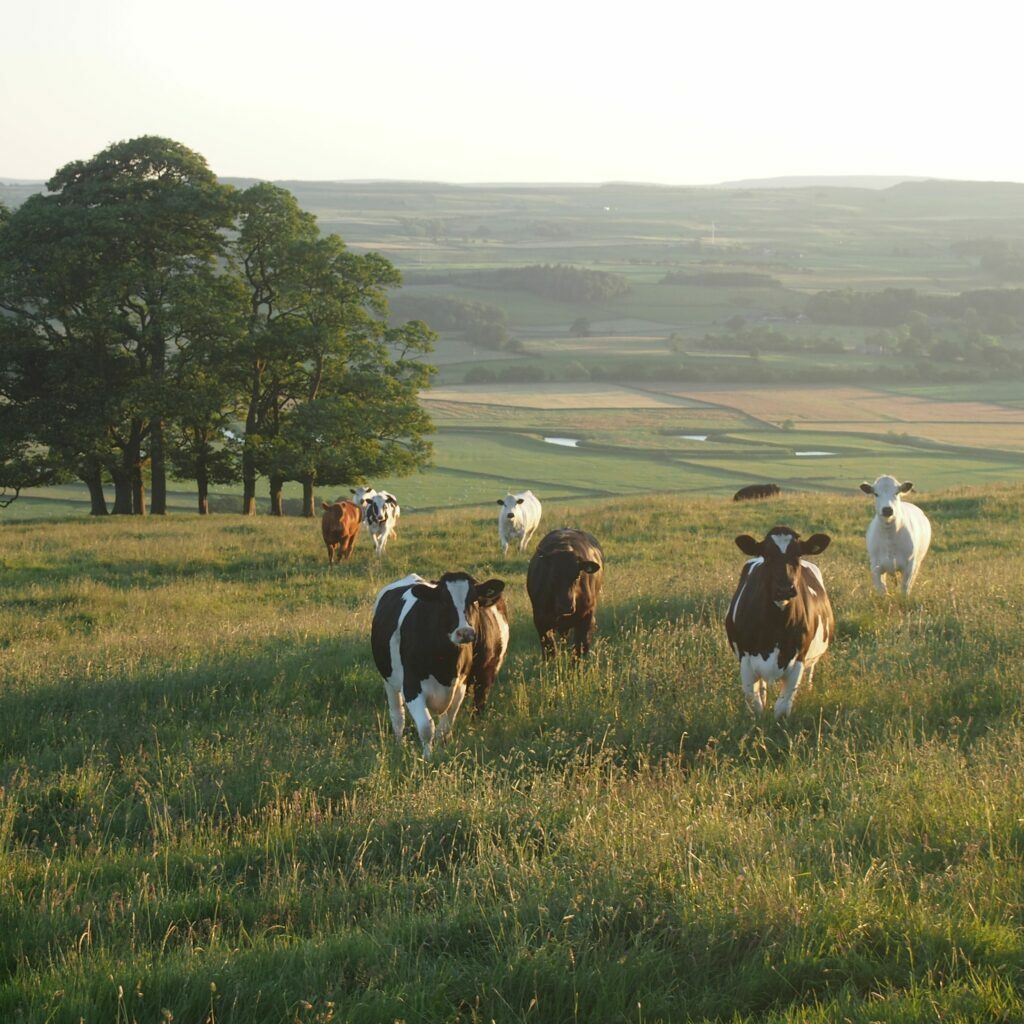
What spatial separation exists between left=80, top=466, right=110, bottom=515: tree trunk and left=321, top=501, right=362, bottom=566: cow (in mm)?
14675

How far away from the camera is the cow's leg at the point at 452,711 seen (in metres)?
9.51

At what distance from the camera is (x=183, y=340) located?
38.3 metres

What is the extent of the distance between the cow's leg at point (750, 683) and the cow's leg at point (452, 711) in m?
2.46

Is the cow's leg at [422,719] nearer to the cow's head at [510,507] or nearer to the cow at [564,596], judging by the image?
the cow at [564,596]

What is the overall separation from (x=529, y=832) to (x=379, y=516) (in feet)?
64.8

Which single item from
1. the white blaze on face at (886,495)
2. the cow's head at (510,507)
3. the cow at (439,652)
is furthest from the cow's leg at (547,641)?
the cow's head at (510,507)

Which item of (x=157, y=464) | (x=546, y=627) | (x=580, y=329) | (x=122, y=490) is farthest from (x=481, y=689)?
(x=580, y=329)

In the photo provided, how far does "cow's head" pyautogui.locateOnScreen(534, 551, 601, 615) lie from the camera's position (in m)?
12.0

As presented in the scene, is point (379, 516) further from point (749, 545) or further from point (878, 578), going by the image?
point (749, 545)

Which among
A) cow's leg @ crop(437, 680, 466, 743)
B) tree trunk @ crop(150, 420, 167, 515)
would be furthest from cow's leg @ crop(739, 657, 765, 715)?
tree trunk @ crop(150, 420, 167, 515)

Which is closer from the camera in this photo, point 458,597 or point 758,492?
point 458,597

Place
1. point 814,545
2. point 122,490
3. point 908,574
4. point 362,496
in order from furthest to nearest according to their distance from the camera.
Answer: point 122,490, point 362,496, point 908,574, point 814,545

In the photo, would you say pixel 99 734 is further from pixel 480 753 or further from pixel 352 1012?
pixel 352 1012

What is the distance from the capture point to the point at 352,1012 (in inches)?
180
